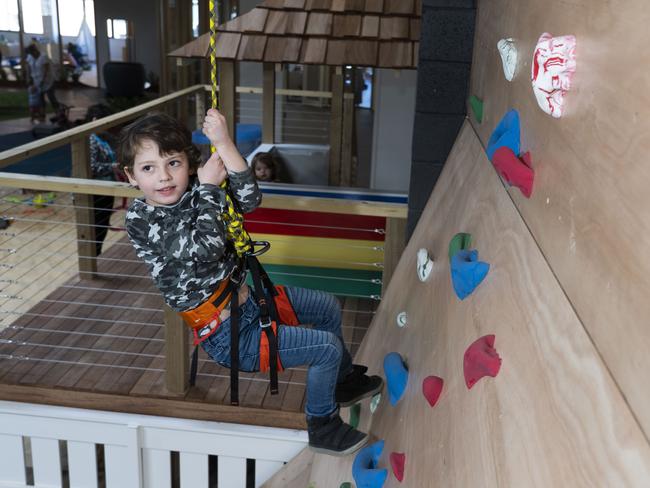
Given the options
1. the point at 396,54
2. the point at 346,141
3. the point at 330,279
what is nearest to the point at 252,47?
the point at 396,54

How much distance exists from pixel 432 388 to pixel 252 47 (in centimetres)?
186

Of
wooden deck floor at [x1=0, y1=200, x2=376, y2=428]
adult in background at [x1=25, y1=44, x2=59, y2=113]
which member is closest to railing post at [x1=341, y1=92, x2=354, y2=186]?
wooden deck floor at [x1=0, y1=200, x2=376, y2=428]

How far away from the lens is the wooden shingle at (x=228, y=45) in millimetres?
2842

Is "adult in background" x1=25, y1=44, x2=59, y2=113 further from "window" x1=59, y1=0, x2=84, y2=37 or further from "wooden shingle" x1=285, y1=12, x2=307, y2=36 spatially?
"wooden shingle" x1=285, y1=12, x2=307, y2=36

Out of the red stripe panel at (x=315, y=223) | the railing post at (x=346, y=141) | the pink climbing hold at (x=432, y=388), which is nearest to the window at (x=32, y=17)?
the railing post at (x=346, y=141)

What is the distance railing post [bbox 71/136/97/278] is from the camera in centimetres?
367

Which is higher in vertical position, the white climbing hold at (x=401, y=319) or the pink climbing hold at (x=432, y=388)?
the pink climbing hold at (x=432, y=388)

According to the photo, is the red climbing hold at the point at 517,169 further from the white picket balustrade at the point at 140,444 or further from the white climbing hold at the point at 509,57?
the white picket balustrade at the point at 140,444

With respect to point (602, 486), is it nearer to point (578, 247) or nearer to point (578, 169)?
point (578, 247)

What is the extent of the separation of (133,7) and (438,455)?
13647mm

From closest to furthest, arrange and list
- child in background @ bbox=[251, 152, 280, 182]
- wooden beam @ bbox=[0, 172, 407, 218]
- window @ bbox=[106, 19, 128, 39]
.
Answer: wooden beam @ bbox=[0, 172, 407, 218]
child in background @ bbox=[251, 152, 280, 182]
window @ bbox=[106, 19, 128, 39]

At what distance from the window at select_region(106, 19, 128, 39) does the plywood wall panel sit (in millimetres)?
13729

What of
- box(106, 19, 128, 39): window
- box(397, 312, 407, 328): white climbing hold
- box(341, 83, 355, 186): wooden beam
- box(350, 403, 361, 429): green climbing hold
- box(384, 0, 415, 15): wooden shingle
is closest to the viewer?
box(397, 312, 407, 328): white climbing hold

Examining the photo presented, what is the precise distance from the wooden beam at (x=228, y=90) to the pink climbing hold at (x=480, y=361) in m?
2.00
